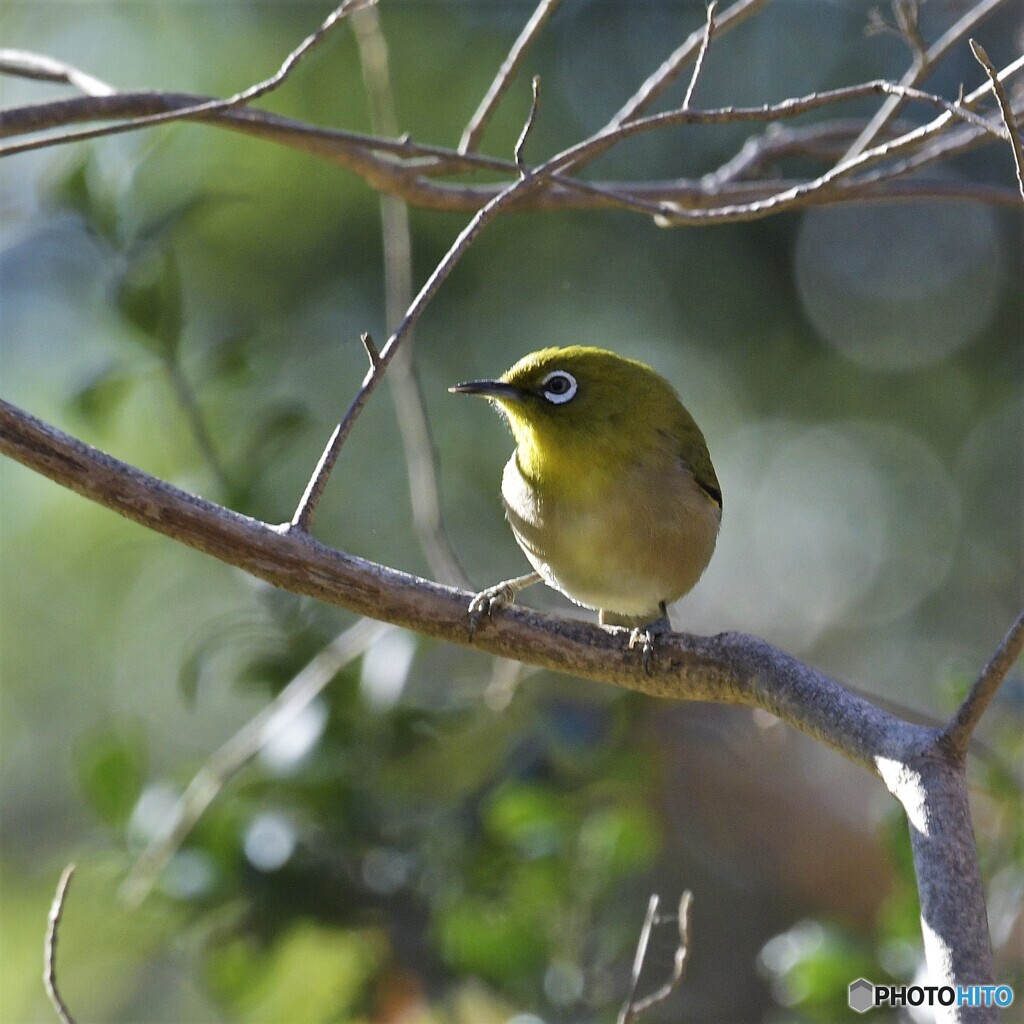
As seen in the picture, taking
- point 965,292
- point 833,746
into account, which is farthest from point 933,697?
point 833,746

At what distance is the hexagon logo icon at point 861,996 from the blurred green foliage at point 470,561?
32 mm

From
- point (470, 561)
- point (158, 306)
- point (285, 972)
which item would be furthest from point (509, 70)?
point (470, 561)

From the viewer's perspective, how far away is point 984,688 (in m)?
1.93

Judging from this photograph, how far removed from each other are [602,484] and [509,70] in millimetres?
1195

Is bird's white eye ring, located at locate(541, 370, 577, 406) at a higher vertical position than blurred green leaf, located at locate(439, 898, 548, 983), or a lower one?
higher

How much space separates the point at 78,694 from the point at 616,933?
5631mm

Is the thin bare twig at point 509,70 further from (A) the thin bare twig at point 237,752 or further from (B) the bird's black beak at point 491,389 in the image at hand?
(A) the thin bare twig at point 237,752

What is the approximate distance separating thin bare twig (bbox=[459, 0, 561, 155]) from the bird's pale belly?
3.39 feet

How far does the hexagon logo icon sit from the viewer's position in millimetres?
3412

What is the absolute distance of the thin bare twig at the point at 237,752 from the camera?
3.60 meters

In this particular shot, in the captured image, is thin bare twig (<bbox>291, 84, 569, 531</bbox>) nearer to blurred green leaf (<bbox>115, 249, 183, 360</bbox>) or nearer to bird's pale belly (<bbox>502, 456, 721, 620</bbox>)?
bird's pale belly (<bbox>502, 456, 721, 620</bbox>)

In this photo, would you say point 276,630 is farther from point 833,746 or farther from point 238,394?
point 238,394

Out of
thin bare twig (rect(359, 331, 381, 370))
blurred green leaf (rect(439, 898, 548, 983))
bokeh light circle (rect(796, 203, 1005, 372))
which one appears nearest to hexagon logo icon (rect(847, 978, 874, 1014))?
blurred green leaf (rect(439, 898, 548, 983))

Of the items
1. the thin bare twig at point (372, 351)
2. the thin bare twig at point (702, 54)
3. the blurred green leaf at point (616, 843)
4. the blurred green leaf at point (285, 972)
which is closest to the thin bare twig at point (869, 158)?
the thin bare twig at point (702, 54)
